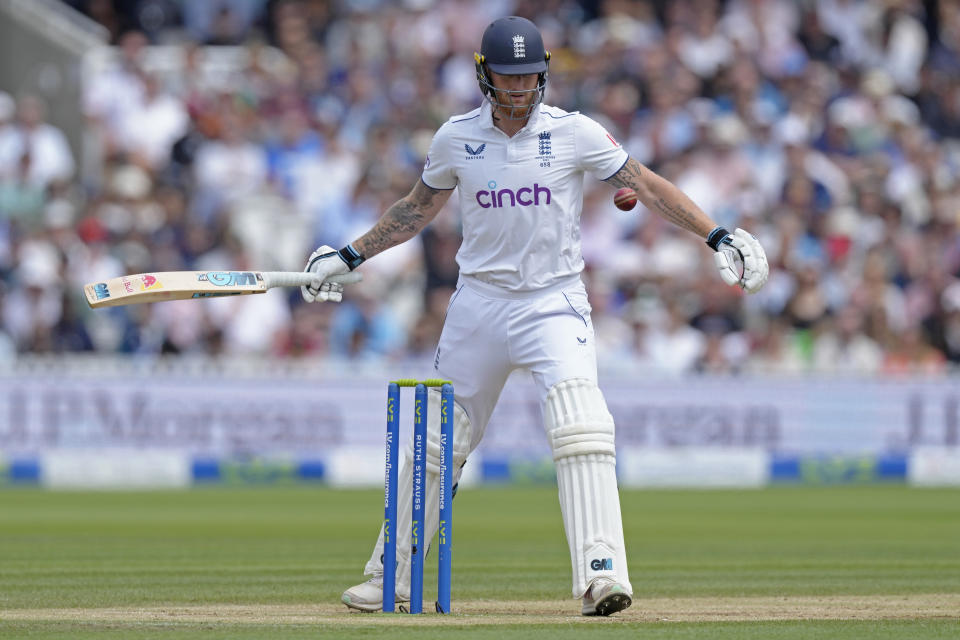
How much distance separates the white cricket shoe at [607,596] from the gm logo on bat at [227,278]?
168 centimetres

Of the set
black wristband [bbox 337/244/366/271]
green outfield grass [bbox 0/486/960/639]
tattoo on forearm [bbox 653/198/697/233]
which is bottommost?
green outfield grass [bbox 0/486/960/639]

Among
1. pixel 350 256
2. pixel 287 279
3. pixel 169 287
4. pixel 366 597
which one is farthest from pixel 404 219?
pixel 366 597

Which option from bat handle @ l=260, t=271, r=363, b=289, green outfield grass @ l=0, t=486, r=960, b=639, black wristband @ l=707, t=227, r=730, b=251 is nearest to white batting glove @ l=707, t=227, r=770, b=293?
black wristband @ l=707, t=227, r=730, b=251

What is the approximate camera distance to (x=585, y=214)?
16234mm

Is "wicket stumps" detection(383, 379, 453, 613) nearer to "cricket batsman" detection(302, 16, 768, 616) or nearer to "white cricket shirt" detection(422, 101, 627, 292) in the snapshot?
"cricket batsman" detection(302, 16, 768, 616)

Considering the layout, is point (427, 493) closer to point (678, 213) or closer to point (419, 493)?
point (419, 493)

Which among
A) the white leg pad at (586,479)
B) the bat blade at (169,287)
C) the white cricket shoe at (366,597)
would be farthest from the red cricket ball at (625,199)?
the white cricket shoe at (366,597)

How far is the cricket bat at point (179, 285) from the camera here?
243 inches

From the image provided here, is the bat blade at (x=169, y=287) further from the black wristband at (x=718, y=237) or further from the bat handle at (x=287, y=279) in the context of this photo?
the black wristband at (x=718, y=237)

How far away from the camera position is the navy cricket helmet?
238 inches

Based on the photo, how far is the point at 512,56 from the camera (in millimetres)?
6055

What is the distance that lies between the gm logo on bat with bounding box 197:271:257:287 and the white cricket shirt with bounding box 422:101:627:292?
79cm

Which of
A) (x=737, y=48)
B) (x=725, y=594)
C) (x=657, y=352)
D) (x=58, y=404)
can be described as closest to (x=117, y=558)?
(x=725, y=594)

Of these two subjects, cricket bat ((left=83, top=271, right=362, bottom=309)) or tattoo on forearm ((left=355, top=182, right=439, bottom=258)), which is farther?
tattoo on forearm ((left=355, top=182, right=439, bottom=258))
